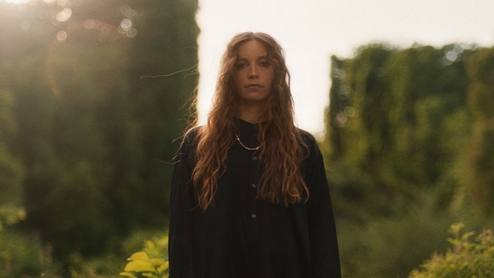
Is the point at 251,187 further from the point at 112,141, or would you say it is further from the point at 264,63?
the point at 112,141

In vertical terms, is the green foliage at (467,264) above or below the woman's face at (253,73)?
below

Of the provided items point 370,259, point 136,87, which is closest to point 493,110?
point 370,259

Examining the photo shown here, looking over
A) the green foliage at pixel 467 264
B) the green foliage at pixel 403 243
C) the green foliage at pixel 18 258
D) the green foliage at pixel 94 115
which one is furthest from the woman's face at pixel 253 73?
the green foliage at pixel 94 115

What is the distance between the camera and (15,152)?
15117 millimetres

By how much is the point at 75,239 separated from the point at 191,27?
17.9 feet

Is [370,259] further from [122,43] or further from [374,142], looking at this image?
[374,142]

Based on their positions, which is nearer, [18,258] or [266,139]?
[266,139]

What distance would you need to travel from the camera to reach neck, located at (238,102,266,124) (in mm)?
3080

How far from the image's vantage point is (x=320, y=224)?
300 cm

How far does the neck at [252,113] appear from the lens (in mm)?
3080

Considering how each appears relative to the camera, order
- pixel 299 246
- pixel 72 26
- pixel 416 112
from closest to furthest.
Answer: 1. pixel 299 246
2. pixel 72 26
3. pixel 416 112

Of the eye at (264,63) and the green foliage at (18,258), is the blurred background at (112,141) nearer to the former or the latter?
the green foliage at (18,258)

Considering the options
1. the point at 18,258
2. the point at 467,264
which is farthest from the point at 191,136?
the point at 18,258

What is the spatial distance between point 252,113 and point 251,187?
1.12ft
